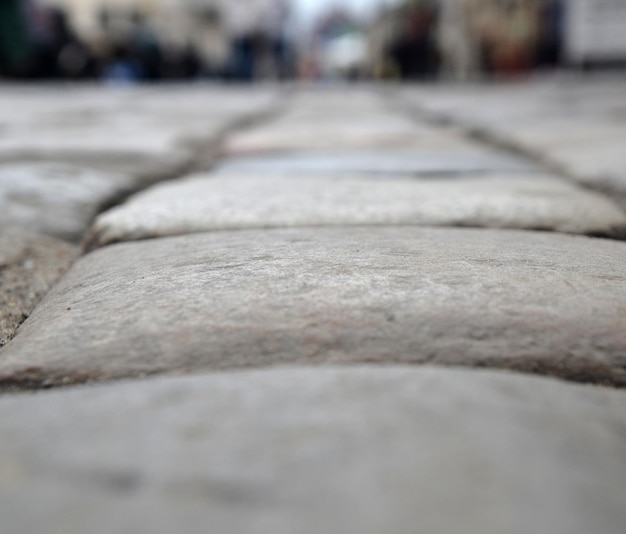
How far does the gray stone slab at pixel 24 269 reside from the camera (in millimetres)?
836

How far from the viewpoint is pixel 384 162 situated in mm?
1749

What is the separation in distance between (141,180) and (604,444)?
3.91 feet

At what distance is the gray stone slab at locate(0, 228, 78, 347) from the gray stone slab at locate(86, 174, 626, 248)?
0.05 meters

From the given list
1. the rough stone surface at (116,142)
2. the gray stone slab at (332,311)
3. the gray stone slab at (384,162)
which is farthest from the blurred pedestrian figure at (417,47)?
the gray stone slab at (332,311)

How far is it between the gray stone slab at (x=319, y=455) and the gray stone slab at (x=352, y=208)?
541mm

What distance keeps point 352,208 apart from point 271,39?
A: 17906 mm

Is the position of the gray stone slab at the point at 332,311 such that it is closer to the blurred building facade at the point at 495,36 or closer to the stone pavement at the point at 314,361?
the stone pavement at the point at 314,361

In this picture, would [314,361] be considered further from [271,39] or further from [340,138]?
[271,39]

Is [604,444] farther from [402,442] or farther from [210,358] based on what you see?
[210,358]

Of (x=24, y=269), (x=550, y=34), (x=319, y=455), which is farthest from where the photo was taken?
(x=550, y=34)

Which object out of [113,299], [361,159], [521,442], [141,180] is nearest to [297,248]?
[113,299]

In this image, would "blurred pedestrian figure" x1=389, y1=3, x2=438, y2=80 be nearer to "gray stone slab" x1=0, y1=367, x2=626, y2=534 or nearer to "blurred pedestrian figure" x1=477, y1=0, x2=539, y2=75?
"blurred pedestrian figure" x1=477, y1=0, x2=539, y2=75

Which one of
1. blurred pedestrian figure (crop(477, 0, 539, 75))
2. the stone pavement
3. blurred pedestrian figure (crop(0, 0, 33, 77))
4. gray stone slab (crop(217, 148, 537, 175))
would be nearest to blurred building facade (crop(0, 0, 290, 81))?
blurred pedestrian figure (crop(0, 0, 33, 77))

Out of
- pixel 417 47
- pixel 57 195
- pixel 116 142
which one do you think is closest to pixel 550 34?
pixel 417 47
